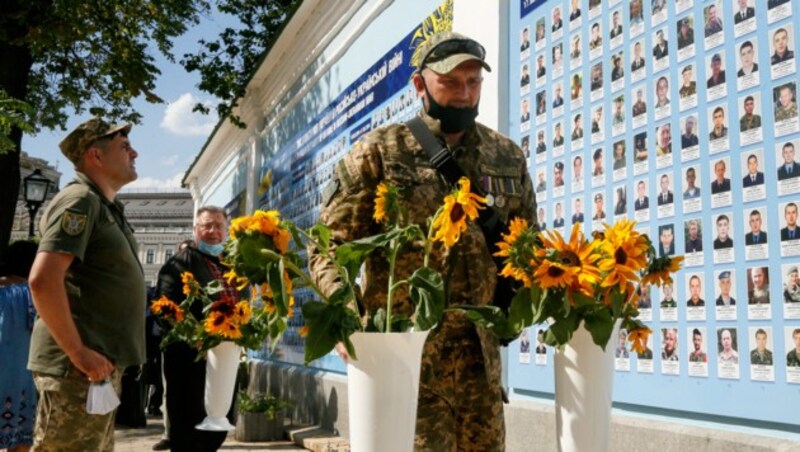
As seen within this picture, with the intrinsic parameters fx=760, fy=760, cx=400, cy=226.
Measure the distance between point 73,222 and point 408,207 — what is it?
1.30 m

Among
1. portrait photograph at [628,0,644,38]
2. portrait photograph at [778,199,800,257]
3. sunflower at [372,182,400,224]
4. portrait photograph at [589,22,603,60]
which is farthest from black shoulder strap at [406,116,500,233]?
portrait photograph at [589,22,603,60]

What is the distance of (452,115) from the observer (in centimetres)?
229

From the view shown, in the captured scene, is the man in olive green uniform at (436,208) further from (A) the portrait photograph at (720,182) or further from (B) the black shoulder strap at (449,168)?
(A) the portrait photograph at (720,182)

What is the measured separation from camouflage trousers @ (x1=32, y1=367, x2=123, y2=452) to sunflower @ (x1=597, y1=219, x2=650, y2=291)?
6.39 feet

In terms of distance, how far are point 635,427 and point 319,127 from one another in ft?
18.3

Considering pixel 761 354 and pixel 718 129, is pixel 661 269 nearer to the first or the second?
pixel 761 354

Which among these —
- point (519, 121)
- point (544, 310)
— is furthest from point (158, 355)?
point (544, 310)

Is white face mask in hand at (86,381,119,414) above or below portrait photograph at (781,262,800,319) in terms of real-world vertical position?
below

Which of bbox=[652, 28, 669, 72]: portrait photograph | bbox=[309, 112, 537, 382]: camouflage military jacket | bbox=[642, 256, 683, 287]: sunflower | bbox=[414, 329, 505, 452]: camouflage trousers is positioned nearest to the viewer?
bbox=[642, 256, 683, 287]: sunflower

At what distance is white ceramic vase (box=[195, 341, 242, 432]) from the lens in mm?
3953

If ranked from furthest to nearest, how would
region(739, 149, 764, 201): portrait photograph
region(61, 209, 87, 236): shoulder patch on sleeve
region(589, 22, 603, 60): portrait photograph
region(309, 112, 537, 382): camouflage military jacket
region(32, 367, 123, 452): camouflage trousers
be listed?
region(589, 22, 603, 60): portrait photograph < region(739, 149, 764, 201): portrait photograph < region(61, 209, 87, 236): shoulder patch on sleeve < region(32, 367, 123, 452): camouflage trousers < region(309, 112, 537, 382): camouflage military jacket

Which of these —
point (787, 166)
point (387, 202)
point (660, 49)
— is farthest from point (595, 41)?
point (387, 202)

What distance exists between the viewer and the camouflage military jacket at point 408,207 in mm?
2217

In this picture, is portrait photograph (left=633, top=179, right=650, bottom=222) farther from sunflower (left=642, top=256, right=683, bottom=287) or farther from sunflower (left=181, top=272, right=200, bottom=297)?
sunflower (left=181, top=272, right=200, bottom=297)
